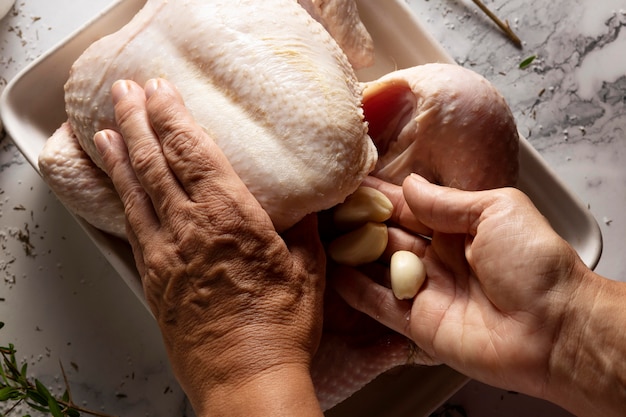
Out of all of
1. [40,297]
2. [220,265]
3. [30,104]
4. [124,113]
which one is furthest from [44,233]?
[220,265]

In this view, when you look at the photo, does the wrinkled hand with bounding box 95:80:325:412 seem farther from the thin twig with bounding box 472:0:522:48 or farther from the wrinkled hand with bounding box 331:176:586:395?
the thin twig with bounding box 472:0:522:48

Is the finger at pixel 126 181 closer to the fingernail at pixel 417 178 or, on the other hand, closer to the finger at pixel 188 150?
the finger at pixel 188 150

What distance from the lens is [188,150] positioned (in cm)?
84

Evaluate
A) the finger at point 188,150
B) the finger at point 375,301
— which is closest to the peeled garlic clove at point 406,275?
the finger at point 375,301

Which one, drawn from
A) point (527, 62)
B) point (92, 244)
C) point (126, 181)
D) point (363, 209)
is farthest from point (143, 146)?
point (527, 62)

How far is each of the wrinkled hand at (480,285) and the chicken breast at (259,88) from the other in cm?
14

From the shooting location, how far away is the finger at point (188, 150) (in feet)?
2.75

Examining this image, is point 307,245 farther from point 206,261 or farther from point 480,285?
point 480,285

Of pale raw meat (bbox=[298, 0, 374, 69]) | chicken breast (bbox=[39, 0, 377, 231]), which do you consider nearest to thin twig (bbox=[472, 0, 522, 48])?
pale raw meat (bbox=[298, 0, 374, 69])

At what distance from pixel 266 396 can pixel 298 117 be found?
352 mm

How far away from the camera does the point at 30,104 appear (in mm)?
1124

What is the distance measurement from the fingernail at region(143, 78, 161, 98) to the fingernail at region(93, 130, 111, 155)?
9 centimetres

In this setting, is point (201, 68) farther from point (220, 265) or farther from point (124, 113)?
point (220, 265)

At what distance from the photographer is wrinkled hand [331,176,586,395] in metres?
0.83
